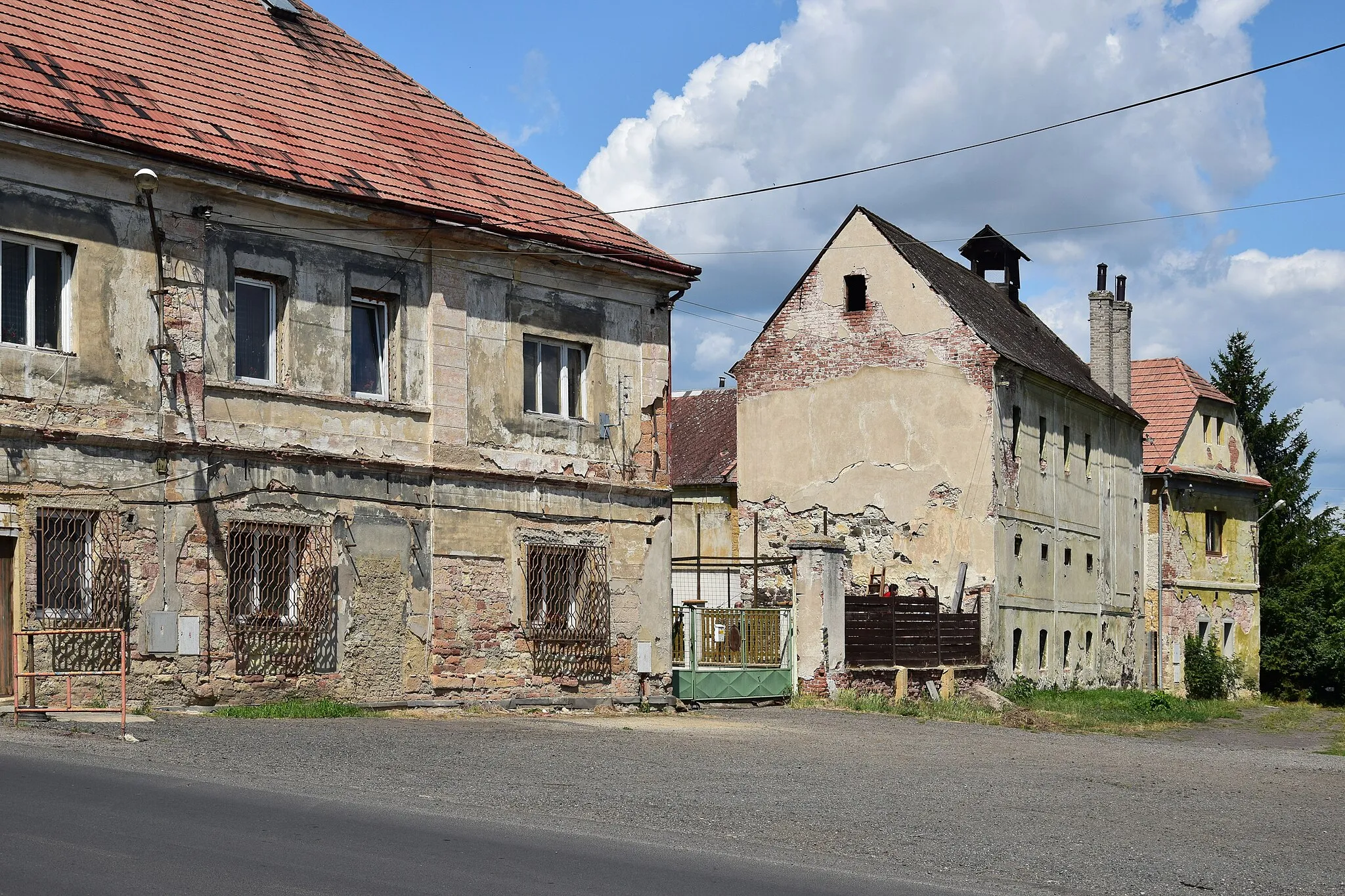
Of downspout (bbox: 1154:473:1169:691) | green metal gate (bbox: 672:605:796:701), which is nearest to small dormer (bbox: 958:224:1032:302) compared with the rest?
downspout (bbox: 1154:473:1169:691)

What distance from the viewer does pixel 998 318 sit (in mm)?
35125

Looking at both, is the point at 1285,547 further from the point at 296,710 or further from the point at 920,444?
the point at 296,710

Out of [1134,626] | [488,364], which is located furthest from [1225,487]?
[488,364]

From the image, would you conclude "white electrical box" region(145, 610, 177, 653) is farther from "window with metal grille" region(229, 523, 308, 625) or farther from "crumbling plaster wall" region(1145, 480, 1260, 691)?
"crumbling plaster wall" region(1145, 480, 1260, 691)

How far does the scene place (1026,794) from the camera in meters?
13.0

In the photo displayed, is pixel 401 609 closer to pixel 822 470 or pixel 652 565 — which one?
pixel 652 565

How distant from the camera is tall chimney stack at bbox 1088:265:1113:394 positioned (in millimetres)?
40312

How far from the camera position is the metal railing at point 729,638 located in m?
23.5

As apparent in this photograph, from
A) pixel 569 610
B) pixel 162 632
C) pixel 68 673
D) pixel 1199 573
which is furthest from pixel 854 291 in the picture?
pixel 68 673

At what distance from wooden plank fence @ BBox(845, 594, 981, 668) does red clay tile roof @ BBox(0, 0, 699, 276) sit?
736cm

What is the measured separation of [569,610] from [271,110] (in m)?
7.39

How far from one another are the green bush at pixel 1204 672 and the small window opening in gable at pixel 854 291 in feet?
50.2

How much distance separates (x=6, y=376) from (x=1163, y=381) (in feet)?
117

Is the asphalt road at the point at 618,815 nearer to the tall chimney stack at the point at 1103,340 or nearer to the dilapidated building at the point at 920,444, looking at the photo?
the dilapidated building at the point at 920,444
